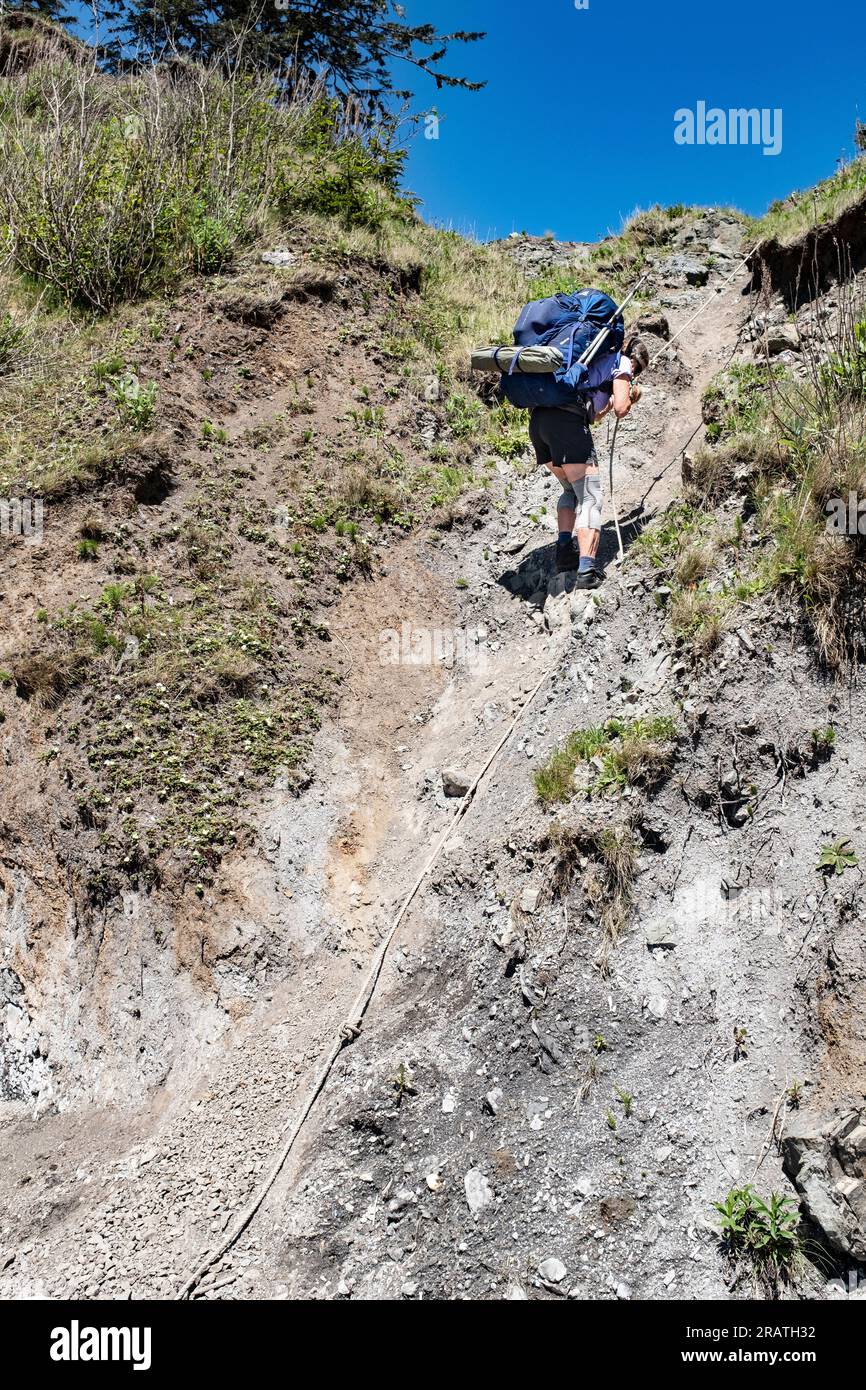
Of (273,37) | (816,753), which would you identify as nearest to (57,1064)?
(816,753)

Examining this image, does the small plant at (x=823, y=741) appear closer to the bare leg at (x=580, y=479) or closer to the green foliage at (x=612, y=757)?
the green foliage at (x=612, y=757)

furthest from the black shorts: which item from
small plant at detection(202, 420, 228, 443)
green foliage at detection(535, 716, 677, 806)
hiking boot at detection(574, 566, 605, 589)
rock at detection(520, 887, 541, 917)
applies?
rock at detection(520, 887, 541, 917)

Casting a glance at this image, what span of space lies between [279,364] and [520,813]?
6.25 metres

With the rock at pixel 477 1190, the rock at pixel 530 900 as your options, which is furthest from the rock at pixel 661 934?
the rock at pixel 477 1190

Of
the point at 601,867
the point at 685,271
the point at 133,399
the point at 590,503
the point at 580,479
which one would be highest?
the point at 685,271

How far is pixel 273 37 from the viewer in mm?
14844

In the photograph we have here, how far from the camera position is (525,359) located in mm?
6660

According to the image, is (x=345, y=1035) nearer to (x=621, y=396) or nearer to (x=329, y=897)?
(x=329, y=897)

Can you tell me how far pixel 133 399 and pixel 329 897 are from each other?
5.20 m

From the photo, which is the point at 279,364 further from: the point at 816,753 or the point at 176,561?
the point at 816,753

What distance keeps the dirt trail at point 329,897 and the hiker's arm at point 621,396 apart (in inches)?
46.6

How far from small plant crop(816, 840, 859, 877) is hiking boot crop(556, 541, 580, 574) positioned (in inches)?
148

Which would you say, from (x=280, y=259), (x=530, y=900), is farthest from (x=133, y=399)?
(x=530, y=900)

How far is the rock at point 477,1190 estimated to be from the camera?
429 centimetres
